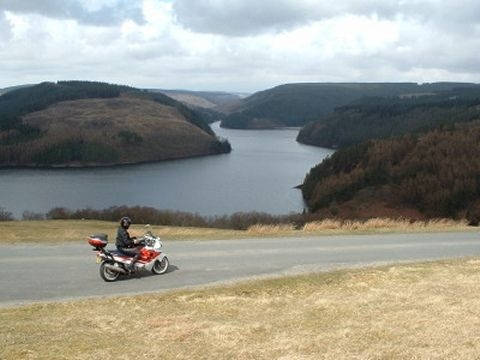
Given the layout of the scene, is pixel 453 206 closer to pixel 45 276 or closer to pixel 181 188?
pixel 181 188

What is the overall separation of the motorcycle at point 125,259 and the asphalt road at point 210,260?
335 millimetres

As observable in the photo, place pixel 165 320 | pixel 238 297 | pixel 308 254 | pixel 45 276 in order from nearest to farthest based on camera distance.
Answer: pixel 165 320 < pixel 238 297 < pixel 45 276 < pixel 308 254

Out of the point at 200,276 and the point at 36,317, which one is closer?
the point at 36,317

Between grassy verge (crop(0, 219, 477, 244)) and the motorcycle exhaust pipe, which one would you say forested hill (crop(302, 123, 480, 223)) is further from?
the motorcycle exhaust pipe

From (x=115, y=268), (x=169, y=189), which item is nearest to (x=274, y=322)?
(x=115, y=268)

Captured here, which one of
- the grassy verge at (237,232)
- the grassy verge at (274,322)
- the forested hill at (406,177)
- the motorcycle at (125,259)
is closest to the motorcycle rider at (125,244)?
the motorcycle at (125,259)

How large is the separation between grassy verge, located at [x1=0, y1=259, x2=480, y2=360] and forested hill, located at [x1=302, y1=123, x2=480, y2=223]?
74.4 meters

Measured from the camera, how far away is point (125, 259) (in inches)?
755

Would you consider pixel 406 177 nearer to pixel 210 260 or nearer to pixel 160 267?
pixel 210 260

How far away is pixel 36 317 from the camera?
14.5 m

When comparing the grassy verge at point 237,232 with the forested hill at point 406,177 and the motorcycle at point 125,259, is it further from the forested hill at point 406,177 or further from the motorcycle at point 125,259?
the forested hill at point 406,177

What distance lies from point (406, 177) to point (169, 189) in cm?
5429

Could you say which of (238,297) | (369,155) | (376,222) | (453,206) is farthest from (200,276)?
(369,155)

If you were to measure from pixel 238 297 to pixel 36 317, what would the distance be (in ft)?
17.3
